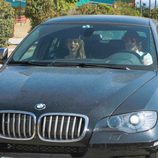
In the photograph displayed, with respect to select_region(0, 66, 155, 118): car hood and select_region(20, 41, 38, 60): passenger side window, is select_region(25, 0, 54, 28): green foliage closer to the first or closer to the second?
select_region(20, 41, 38, 60): passenger side window

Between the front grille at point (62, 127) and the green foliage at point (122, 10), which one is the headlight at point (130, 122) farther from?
the green foliage at point (122, 10)

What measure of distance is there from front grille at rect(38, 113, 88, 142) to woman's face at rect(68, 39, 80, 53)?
5.55 feet

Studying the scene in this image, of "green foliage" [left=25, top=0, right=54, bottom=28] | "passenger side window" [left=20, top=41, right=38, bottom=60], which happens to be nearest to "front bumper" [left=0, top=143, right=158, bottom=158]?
"passenger side window" [left=20, top=41, right=38, bottom=60]

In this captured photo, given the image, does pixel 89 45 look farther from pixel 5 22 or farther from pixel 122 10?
pixel 122 10

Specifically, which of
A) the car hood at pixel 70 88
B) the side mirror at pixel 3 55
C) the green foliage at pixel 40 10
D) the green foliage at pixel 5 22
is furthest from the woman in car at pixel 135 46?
the green foliage at pixel 40 10

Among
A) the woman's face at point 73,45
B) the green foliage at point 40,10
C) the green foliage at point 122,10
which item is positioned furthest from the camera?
the green foliage at point 122,10

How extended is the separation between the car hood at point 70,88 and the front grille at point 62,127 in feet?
0.18

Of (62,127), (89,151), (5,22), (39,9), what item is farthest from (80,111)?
(39,9)

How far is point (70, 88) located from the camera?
4688 millimetres

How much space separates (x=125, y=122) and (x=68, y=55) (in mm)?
1750

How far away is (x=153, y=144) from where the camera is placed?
168 inches

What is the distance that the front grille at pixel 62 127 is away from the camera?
167 inches

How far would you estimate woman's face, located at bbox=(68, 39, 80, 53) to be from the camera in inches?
233

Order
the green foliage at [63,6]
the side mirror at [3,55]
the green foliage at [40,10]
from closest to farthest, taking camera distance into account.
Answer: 1. the side mirror at [3,55]
2. the green foliage at [40,10]
3. the green foliage at [63,6]
